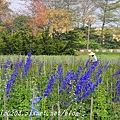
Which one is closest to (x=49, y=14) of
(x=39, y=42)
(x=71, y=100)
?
(x=39, y=42)

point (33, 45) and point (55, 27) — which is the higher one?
point (55, 27)

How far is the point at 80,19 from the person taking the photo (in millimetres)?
32531

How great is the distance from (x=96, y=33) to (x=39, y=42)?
16991mm

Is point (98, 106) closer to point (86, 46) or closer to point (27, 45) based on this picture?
point (27, 45)

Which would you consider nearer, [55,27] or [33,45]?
[33,45]

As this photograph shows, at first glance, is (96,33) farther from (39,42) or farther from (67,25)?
(39,42)

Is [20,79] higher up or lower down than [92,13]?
lower down

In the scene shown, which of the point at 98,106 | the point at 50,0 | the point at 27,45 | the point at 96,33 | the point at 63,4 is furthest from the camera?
the point at 96,33

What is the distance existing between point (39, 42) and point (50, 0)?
1275cm

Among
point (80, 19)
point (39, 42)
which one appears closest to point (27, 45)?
point (39, 42)

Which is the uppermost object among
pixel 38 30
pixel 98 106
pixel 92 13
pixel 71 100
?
pixel 92 13

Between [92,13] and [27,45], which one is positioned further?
[92,13]

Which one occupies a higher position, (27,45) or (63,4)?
(63,4)

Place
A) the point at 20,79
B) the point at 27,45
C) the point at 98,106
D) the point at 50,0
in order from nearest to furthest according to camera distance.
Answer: the point at 98,106 → the point at 20,79 → the point at 27,45 → the point at 50,0
